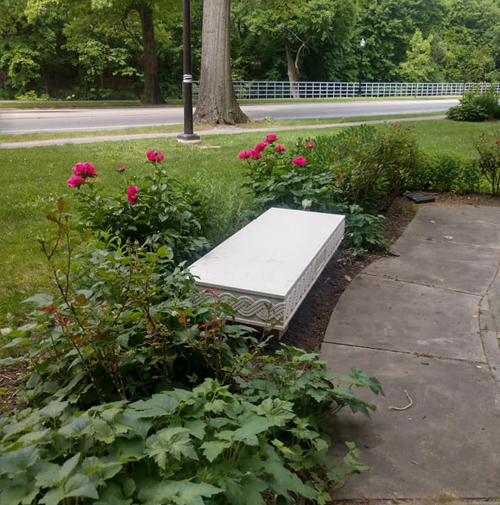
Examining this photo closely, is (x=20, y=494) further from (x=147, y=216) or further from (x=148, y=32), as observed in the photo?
(x=148, y=32)

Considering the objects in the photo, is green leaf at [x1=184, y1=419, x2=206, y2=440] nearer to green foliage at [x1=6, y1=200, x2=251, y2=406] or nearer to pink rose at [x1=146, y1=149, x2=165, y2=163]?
green foliage at [x1=6, y1=200, x2=251, y2=406]

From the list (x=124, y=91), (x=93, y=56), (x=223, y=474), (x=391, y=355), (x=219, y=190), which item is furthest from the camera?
(x=124, y=91)

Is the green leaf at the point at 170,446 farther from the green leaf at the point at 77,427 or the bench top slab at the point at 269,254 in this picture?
the bench top slab at the point at 269,254

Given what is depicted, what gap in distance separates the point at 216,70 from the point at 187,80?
381cm

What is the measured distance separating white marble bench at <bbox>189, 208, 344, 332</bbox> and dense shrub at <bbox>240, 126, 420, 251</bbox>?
2.00 feet

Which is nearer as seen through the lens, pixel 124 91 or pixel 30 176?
pixel 30 176

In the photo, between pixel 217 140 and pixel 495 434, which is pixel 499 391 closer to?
pixel 495 434

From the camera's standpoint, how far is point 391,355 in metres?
3.33

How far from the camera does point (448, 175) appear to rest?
26.2 ft

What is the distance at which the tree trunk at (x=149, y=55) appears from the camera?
25430 mm

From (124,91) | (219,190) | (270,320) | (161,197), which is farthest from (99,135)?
(124,91)

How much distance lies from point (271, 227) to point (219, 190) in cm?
81

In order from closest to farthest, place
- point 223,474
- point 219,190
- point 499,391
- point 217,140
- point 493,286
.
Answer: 1. point 223,474
2. point 499,391
3. point 493,286
4. point 219,190
5. point 217,140

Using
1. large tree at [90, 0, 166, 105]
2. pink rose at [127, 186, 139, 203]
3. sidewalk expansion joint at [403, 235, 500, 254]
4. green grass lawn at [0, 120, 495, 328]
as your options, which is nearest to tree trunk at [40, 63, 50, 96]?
large tree at [90, 0, 166, 105]
